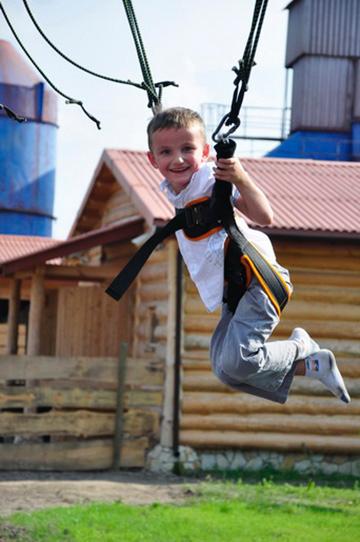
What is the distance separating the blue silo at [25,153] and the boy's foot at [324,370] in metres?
31.7

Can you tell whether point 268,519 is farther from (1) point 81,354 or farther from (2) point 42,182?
(2) point 42,182

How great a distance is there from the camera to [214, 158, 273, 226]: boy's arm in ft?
18.7

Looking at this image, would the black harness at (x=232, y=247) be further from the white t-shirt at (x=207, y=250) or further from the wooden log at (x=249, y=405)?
the wooden log at (x=249, y=405)

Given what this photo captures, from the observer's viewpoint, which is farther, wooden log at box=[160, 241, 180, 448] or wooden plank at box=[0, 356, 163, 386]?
wooden log at box=[160, 241, 180, 448]

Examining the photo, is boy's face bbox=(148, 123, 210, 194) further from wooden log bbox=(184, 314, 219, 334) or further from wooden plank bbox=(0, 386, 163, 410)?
wooden log bbox=(184, 314, 219, 334)

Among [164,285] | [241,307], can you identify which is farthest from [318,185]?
[241,307]

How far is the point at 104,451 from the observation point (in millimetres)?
17297

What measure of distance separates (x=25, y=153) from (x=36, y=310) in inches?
781

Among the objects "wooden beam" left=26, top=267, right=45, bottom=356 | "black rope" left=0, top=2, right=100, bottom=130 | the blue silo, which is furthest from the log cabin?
the blue silo

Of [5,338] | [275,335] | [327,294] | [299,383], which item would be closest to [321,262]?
[327,294]

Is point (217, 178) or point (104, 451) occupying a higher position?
point (217, 178)

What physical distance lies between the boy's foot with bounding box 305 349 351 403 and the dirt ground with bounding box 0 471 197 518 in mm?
7193

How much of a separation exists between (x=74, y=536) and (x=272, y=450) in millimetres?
6339

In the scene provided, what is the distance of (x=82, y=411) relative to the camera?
17.2m
